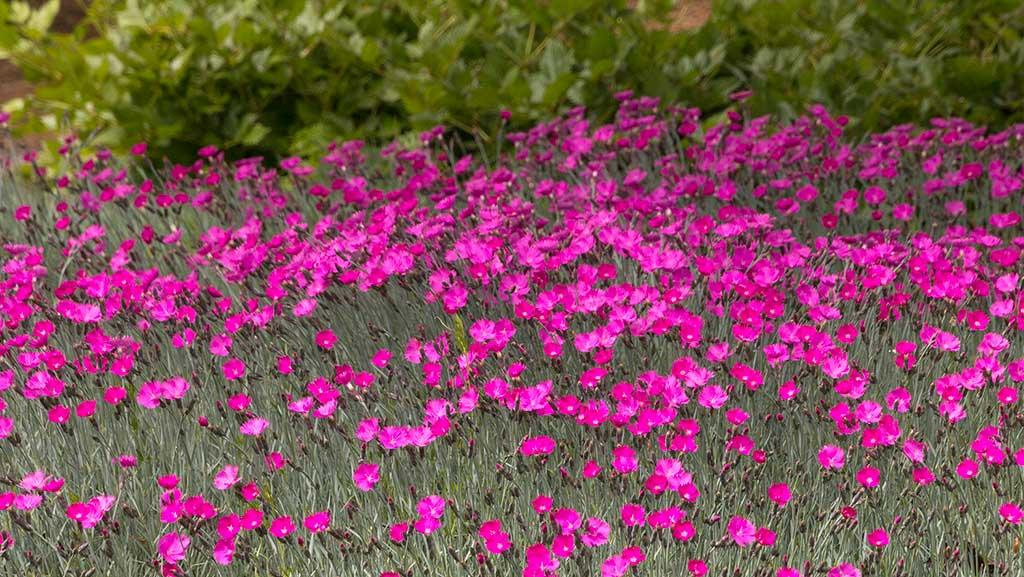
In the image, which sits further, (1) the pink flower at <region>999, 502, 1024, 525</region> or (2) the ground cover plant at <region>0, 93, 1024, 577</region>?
(2) the ground cover plant at <region>0, 93, 1024, 577</region>

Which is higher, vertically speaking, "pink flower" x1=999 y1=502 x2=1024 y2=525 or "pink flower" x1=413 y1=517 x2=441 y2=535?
"pink flower" x1=413 y1=517 x2=441 y2=535

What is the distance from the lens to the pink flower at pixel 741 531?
2.03 m

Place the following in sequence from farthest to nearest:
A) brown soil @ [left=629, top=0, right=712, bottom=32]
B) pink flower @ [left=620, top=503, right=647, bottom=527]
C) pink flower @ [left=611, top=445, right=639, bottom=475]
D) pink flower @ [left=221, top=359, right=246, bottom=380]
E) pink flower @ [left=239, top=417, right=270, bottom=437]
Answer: brown soil @ [left=629, top=0, right=712, bottom=32] → pink flower @ [left=221, top=359, right=246, bottom=380] → pink flower @ [left=239, top=417, right=270, bottom=437] → pink flower @ [left=611, top=445, right=639, bottom=475] → pink flower @ [left=620, top=503, right=647, bottom=527]

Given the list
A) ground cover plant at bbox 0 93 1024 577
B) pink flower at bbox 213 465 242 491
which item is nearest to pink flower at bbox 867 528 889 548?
ground cover plant at bbox 0 93 1024 577

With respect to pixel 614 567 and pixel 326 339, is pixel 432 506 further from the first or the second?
pixel 326 339

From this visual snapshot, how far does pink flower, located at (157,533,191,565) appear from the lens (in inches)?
82.0

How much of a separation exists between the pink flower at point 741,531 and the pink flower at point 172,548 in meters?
0.96

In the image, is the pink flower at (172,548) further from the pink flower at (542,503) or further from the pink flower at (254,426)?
the pink flower at (542,503)

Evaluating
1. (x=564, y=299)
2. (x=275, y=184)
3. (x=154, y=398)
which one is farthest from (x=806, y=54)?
(x=154, y=398)

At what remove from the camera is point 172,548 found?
2111 millimetres

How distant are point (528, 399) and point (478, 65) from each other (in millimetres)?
3168

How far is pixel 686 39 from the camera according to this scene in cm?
521

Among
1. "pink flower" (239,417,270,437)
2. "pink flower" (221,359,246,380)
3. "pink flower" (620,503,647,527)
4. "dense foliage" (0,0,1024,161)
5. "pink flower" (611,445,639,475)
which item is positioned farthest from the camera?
"dense foliage" (0,0,1024,161)

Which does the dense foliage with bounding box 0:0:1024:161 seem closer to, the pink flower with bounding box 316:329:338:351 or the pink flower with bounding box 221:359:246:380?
the pink flower with bounding box 316:329:338:351
